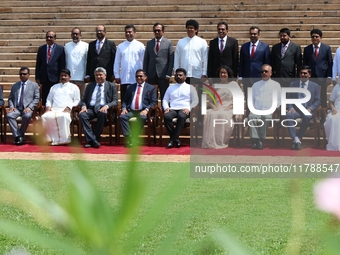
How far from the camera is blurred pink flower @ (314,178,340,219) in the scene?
41 centimetres

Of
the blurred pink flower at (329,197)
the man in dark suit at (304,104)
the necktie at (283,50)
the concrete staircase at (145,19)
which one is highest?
the concrete staircase at (145,19)

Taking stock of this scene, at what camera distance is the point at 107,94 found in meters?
11.7

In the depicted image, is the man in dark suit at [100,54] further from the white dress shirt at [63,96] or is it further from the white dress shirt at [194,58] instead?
the white dress shirt at [194,58]

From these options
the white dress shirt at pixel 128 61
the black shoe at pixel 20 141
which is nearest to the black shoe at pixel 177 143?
the white dress shirt at pixel 128 61

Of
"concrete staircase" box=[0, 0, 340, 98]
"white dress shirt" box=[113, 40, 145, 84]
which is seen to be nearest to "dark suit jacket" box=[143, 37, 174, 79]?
"white dress shirt" box=[113, 40, 145, 84]

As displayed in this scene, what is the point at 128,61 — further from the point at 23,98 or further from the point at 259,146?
the point at 259,146

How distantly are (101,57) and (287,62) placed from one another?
328 cm

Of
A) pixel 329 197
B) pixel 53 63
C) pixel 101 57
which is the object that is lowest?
pixel 53 63

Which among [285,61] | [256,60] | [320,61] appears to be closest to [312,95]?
[320,61]

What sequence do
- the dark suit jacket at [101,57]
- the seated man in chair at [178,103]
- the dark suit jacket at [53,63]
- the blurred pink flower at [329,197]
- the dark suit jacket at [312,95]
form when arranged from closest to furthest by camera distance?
the blurred pink flower at [329,197]
the dark suit jacket at [312,95]
the seated man in chair at [178,103]
the dark suit jacket at [101,57]
the dark suit jacket at [53,63]

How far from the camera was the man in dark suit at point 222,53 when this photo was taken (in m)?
11.4

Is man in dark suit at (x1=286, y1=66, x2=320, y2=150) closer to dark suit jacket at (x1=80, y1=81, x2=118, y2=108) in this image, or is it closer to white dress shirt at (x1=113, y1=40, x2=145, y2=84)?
white dress shirt at (x1=113, y1=40, x2=145, y2=84)

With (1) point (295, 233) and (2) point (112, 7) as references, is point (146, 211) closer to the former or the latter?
(1) point (295, 233)

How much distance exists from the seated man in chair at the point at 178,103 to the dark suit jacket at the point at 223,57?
0.49 m
